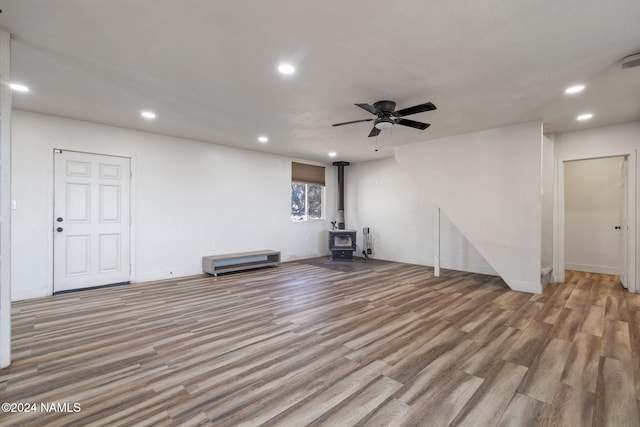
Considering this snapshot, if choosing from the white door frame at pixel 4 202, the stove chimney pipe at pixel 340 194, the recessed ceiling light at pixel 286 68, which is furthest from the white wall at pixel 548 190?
the white door frame at pixel 4 202

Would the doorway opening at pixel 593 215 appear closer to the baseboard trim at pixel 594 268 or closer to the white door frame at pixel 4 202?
the baseboard trim at pixel 594 268

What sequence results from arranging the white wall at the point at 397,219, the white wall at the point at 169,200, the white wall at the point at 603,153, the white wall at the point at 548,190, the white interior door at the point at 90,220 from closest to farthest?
the white wall at the point at 169,200 → the white interior door at the point at 90,220 → the white wall at the point at 603,153 → the white wall at the point at 548,190 → the white wall at the point at 397,219

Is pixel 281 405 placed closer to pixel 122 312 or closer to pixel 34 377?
pixel 34 377

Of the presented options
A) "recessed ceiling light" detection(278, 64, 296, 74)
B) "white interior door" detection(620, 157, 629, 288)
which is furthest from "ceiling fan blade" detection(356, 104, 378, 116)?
"white interior door" detection(620, 157, 629, 288)

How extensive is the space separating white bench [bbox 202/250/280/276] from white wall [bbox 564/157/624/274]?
654cm

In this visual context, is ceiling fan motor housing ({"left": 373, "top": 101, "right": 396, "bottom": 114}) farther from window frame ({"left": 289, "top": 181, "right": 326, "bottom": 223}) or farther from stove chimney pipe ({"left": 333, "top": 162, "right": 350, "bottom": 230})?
stove chimney pipe ({"left": 333, "top": 162, "right": 350, "bottom": 230})

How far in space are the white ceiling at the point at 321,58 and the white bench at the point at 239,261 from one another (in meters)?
2.74

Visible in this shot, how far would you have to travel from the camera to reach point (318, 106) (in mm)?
3871

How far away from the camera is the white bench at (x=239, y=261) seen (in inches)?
222

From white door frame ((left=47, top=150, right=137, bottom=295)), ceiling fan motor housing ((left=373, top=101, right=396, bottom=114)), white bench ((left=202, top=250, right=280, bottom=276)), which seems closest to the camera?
ceiling fan motor housing ((left=373, top=101, right=396, bottom=114))

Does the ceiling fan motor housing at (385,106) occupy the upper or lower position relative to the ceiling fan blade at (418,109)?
upper

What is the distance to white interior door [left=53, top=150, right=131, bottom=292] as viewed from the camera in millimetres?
4406

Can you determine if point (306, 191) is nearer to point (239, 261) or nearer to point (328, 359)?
point (239, 261)

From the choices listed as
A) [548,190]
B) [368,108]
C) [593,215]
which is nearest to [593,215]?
[593,215]
